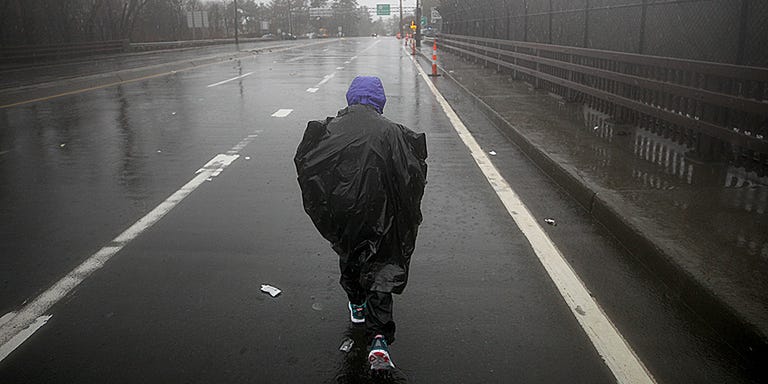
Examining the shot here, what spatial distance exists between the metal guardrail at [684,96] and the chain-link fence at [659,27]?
52 centimetres

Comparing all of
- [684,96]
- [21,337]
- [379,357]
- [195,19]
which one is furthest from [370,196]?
[195,19]

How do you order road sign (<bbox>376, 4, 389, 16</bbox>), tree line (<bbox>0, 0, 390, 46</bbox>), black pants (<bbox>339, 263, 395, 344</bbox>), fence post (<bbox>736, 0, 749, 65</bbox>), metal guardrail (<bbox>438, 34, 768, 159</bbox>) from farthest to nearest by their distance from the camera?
1. road sign (<bbox>376, 4, 389, 16</bbox>)
2. tree line (<bbox>0, 0, 390, 46</bbox>)
3. fence post (<bbox>736, 0, 749, 65</bbox>)
4. metal guardrail (<bbox>438, 34, 768, 159</bbox>)
5. black pants (<bbox>339, 263, 395, 344</bbox>)

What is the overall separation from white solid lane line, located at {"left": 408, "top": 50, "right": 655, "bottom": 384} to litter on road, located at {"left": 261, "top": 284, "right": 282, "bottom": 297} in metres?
1.81

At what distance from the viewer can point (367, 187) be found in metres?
3.21

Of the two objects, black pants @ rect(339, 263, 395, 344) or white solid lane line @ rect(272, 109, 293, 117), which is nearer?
black pants @ rect(339, 263, 395, 344)

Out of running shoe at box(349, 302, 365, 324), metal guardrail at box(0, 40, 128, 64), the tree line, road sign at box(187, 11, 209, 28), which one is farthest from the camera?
road sign at box(187, 11, 209, 28)

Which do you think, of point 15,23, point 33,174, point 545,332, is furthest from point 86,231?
point 15,23

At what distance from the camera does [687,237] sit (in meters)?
4.68

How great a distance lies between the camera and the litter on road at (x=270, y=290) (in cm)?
421

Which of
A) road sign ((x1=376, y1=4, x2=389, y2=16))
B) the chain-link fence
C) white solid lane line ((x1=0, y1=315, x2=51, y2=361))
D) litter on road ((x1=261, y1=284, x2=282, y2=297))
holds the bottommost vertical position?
litter on road ((x1=261, y1=284, x2=282, y2=297))

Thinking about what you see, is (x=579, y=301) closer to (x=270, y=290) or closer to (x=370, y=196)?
(x=370, y=196)

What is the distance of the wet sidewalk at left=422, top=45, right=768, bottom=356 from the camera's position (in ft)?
12.3

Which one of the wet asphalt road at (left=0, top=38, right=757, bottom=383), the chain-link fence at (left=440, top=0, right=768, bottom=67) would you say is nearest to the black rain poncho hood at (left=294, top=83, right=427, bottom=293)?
the wet asphalt road at (left=0, top=38, right=757, bottom=383)

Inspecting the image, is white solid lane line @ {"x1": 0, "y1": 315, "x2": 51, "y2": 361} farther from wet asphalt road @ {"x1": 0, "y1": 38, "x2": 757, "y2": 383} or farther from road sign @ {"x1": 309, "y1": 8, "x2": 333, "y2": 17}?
road sign @ {"x1": 309, "y1": 8, "x2": 333, "y2": 17}
